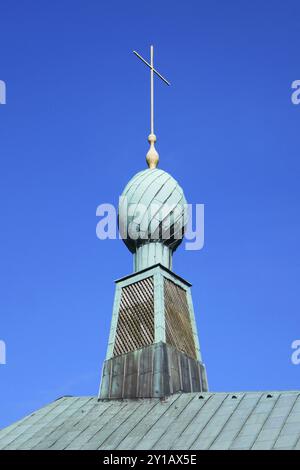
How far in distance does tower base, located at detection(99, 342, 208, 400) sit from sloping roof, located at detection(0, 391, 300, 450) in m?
0.49

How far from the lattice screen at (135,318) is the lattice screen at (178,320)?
1.99ft

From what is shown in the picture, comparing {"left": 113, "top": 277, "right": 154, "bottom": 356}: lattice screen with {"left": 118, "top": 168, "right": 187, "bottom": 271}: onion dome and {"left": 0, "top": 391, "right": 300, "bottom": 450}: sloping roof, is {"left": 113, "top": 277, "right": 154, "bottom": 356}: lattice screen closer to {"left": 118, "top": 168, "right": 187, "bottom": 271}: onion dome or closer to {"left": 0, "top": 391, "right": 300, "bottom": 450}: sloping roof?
{"left": 118, "top": 168, "right": 187, "bottom": 271}: onion dome

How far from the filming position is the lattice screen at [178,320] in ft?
108

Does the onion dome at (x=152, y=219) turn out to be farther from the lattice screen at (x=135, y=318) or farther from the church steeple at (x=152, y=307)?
the lattice screen at (x=135, y=318)

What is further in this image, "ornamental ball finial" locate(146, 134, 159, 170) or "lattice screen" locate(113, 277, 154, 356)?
"ornamental ball finial" locate(146, 134, 159, 170)

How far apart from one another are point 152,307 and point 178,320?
124 centimetres

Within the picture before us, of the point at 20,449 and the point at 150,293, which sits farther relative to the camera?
the point at 150,293

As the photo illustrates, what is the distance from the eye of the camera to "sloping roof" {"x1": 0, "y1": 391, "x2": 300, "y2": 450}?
25459 mm

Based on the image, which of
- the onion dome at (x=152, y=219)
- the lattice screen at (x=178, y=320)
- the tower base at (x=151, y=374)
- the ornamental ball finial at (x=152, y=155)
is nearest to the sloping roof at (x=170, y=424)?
the tower base at (x=151, y=374)

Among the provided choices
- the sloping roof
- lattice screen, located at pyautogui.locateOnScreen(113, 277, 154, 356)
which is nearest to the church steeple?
lattice screen, located at pyautogui.locateOnScreen(113, 277, 154, 356)
